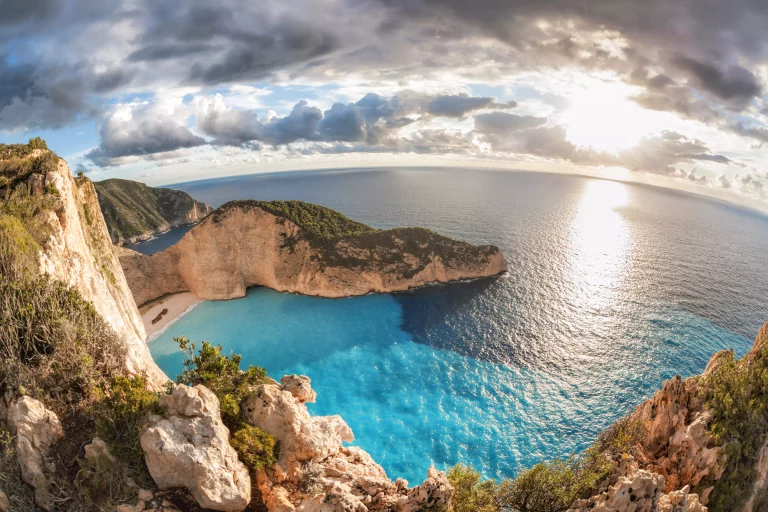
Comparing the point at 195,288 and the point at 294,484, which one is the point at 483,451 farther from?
the point at 195,288

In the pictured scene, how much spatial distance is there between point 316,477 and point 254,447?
117 inches

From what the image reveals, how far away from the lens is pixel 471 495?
55.0 feet

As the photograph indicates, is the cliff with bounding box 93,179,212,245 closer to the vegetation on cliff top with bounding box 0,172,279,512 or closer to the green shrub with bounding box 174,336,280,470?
the vegetation on cliff top with bounding box 0,172,279,512

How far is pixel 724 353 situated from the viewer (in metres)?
25.9

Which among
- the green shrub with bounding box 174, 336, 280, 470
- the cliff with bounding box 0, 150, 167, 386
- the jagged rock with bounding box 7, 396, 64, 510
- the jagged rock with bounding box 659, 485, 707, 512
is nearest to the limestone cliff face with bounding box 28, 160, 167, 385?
the cliff with bounding box 0, 150, 167, 386

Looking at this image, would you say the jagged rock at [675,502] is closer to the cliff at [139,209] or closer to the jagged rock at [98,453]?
the jagged rock at [98,453]

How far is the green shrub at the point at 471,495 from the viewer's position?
16172 mm

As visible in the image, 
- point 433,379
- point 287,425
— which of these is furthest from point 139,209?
point 287,425

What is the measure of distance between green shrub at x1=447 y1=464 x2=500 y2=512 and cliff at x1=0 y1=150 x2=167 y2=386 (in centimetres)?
1644

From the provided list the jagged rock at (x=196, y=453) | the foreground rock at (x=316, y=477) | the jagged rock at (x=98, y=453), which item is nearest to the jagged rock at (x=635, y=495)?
the foreground rock at (x=316, y=477)

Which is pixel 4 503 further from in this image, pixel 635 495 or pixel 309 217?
pixel 309 217

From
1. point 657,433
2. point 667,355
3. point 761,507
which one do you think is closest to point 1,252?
point 657,433

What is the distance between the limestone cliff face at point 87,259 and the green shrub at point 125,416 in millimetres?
3351

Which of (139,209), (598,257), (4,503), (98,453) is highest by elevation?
(98,453)
